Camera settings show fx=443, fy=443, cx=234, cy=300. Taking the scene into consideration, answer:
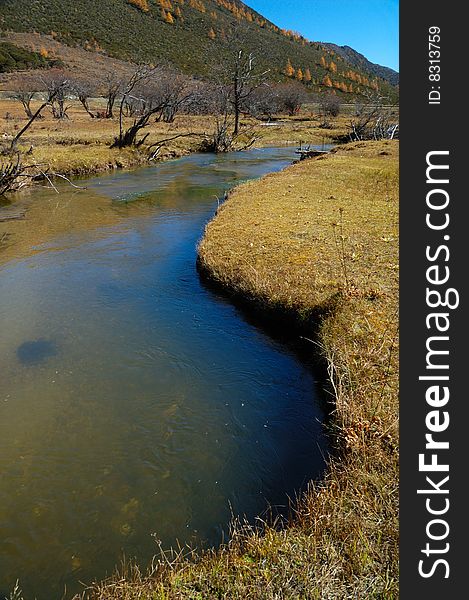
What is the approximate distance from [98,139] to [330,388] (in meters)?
36.8

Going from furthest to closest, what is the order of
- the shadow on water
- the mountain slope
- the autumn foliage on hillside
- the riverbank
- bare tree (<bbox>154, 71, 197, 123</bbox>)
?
1. the autumn foliage on hillside
2. the mountain slope
3. bare tree (<bbox>154, 71, 197, 123</bbox>)
4. the riverbank
5. the shadow on water

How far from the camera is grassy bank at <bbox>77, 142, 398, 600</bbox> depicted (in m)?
3.93

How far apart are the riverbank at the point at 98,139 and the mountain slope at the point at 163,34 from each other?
5106 cm

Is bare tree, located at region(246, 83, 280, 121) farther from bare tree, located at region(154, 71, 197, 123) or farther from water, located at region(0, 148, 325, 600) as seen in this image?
water, located at region(0, 148, 325, 600)

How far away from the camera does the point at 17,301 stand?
454 inches

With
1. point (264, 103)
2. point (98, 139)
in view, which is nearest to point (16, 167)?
point (98, 139)

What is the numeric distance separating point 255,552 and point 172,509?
1626 mm

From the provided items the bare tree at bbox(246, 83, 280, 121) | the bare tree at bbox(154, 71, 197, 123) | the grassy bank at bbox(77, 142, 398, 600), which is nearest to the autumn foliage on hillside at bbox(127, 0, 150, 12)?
the bare tree at bbox(246, 83, 280, 121)

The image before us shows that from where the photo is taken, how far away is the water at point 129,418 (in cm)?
532

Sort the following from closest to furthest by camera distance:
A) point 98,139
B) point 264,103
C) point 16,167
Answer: point 16,167, point 98,139, point 264,103

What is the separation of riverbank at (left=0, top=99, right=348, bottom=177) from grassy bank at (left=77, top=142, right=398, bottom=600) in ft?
28.9

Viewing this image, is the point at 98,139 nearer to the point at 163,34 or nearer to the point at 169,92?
the point at 169,92

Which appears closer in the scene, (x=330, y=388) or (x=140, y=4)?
(x=330, y=388)

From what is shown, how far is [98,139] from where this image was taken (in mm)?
38219
